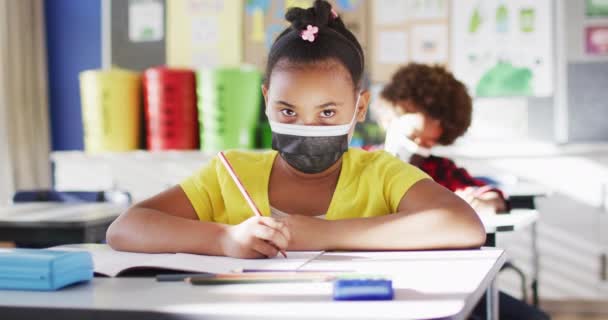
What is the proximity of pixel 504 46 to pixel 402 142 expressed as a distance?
1.83m

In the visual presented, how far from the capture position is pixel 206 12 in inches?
175

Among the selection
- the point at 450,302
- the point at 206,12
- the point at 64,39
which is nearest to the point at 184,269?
the point at 450,302

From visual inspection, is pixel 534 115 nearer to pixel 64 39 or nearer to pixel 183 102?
pixel 183 102

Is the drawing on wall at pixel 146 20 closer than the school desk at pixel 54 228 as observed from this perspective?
No

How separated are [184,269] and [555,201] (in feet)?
10.7

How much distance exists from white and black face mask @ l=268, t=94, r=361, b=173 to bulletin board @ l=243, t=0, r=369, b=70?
2.93 m

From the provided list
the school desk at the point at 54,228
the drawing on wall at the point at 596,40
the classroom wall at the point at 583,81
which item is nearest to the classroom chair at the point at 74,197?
the school desk at the point at 54,228

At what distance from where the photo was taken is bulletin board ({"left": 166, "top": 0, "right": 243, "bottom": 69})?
173 inches

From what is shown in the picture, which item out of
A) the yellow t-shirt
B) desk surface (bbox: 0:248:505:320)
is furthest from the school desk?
desk surface (bbox: 0:248:505:320)

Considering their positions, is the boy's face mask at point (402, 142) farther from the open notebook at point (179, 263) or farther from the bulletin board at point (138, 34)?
the bulletin board at point (138, 34)

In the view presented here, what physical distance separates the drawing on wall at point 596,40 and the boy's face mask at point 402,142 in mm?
1810

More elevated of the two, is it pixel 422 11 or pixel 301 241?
pixel 422 11

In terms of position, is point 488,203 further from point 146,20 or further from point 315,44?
point 146,20

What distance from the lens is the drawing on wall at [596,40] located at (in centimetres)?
398
